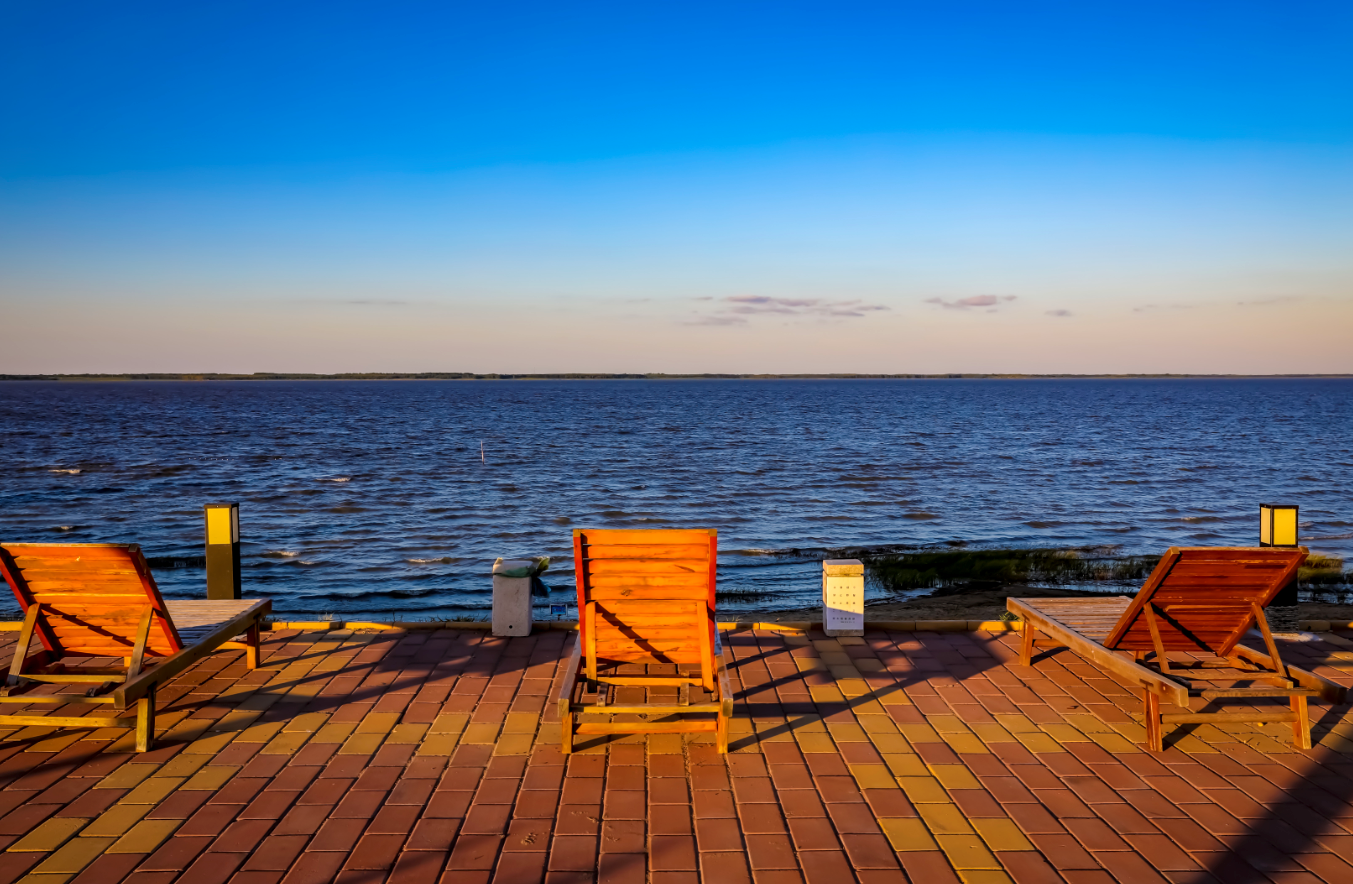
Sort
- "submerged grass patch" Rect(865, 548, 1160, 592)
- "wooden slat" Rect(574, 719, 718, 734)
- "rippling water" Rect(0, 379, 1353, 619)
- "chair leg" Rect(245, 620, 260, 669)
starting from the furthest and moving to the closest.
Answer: "rippling water" Rect(0, 379, 1353, 619), "submerged grass patch" Rect(865, 548, 1160, 592), "chair leg" Rect(245, 620, 260, 669), "wooden slat" Rect(574, 719, 718, 734)

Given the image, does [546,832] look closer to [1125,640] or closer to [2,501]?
[1125,640]

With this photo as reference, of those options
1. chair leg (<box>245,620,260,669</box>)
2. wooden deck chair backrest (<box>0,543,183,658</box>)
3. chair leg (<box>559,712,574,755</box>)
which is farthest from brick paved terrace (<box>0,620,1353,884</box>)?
wooden deck chair backrest (<box>0,543,183,658</box>)

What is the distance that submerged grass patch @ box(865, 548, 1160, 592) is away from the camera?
14555 mm

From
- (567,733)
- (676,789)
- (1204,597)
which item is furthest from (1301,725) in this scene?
(567,733)

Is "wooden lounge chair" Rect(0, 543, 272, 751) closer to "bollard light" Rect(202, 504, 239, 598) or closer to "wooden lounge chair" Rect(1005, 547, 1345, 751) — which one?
"bollard light" Rect(202, 504, 239, 598)

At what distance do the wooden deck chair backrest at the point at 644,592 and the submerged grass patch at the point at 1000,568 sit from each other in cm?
1016

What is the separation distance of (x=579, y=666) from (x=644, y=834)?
1275 mm

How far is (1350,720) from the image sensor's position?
4.95 meters

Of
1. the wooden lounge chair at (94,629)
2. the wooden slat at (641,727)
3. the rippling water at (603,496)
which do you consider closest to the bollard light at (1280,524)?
the wooden slat at (641,727)

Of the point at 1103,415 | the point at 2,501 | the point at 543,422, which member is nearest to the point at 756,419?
the point at 543,422

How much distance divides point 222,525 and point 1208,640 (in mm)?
7374

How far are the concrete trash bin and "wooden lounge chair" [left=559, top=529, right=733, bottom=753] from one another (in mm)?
1801

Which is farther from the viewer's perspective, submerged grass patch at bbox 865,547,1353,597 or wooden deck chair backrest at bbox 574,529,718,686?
submerged grass patch at bbox 865,547,1353,597

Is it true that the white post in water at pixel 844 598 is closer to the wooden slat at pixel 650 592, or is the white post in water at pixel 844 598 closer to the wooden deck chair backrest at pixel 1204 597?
the wooden deck chair backrest at pixel 1204 597
